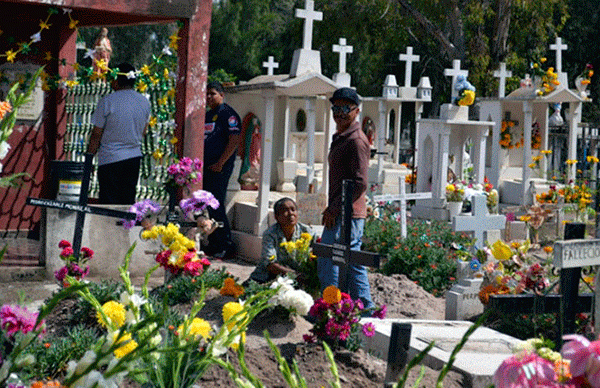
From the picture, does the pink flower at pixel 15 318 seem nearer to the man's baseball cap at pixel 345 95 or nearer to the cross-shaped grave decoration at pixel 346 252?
the cross-shaped grave decoration at pixel 346 252

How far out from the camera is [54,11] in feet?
31.0

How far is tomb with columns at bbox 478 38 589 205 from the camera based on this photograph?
17547 mm

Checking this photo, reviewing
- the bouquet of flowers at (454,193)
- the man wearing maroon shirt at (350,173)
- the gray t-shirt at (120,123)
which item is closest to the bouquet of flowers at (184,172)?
the gray t-shirt at (120,123)

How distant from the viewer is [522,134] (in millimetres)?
18875

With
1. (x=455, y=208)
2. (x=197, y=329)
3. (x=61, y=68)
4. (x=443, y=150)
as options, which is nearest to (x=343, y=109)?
(x=197, y=329)

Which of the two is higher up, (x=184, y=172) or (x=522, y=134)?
(x=522, y=134)

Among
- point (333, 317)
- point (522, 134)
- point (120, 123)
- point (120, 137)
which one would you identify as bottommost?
point (333, 317)

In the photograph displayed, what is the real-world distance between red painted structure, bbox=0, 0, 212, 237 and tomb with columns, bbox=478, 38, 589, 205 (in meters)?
8.91

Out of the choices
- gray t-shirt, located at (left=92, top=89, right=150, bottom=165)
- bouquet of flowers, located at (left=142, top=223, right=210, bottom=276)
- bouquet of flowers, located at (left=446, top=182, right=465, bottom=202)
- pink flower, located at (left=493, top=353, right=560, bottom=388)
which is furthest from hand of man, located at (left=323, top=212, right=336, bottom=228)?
bouquet of flowers, located at (left=446, top=182, right=465, bottom=202)

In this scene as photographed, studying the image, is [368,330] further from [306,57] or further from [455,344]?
[306,57]

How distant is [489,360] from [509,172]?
13.2 meters

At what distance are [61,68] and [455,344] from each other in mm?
5550

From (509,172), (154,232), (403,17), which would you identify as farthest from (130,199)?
(403,17)

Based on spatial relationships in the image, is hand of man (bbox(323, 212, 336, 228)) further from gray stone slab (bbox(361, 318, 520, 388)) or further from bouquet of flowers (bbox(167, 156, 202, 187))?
bouquet of flowers (bbox(167, 156, 202, 187))
